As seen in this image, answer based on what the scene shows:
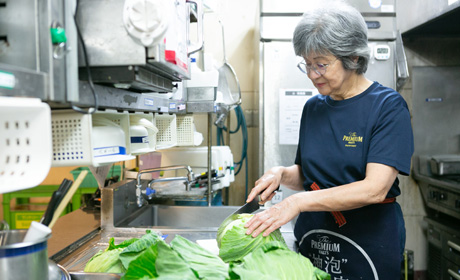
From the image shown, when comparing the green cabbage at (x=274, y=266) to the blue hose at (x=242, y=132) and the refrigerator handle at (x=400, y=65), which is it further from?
the blue hose at (x=242, y=132)

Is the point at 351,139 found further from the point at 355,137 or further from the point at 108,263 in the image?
the point at 108,263

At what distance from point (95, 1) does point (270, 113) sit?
7.41 ft

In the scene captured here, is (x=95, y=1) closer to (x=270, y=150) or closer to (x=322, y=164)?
(x=322, y=164)

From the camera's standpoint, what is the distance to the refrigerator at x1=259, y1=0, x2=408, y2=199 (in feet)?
10.4

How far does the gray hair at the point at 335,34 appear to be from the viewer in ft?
5.44

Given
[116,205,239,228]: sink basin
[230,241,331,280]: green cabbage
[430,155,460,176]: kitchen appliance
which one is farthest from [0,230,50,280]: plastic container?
[430,155,460,176]: kitchen appliance

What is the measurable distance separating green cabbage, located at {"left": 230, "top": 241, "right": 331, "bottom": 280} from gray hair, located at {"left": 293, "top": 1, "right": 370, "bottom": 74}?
3.16 feet

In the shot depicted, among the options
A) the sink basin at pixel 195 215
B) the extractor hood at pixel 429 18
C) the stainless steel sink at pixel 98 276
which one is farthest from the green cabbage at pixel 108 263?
the extractor hood at pixel 429 18

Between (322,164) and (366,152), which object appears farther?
(322,164)

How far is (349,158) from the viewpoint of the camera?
68.4 inches

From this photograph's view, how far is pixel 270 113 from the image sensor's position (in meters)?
3.24

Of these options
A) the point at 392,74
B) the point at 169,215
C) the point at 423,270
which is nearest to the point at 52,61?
the point at 169,215

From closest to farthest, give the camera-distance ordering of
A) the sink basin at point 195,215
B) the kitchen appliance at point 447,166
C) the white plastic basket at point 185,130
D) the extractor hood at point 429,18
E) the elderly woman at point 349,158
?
the elderly woman at point 349,158 → the white plastic basket at point 185,130 → the sink basin at point 195,215 → the extractor hood at point 429,18 → the kitchen appliance at point 447,166

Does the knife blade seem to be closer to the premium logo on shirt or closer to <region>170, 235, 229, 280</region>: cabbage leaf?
<region>170, 235, 229, 280</region>: cabbage leaf
